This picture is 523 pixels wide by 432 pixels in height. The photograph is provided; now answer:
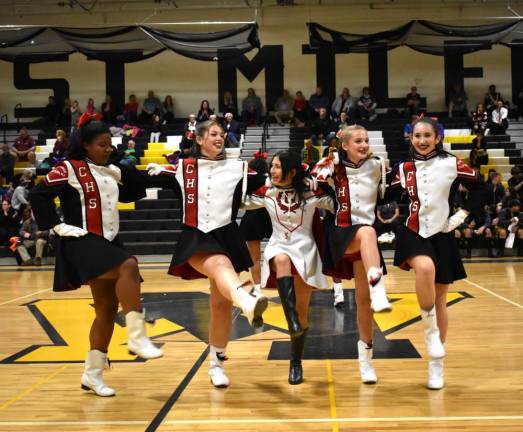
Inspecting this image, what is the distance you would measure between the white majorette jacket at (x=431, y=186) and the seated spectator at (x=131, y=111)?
14410 millimetres

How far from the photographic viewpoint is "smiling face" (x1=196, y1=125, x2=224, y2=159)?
3906 millimetres

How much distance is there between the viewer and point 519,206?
1209cm

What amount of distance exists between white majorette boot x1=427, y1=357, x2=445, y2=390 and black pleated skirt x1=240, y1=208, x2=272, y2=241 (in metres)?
2.83

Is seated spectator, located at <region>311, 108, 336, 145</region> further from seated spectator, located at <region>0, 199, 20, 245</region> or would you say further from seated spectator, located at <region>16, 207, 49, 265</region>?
seated spectator, located at <region>0, 199, 20, 245</region>

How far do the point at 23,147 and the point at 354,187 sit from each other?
45.7 feet

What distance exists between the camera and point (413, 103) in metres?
17.2

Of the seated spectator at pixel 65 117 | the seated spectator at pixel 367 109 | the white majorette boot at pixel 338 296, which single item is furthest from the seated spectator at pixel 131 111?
the white majorette boot at pixel 338 296

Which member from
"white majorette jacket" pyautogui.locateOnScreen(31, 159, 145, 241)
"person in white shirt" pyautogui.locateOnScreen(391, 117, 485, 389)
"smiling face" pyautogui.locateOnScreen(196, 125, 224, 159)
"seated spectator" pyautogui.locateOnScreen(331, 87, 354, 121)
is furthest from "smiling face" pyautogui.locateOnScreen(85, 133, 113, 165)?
"seated spectator" pyautogui.locateOnScreen(331, 87, 354, 121)

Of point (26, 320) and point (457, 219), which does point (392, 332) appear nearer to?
point (457, 219)

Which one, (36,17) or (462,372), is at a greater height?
(36,17)

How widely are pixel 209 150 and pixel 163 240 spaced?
30.5ft

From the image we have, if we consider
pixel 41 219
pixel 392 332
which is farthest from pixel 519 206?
pixel 41 219

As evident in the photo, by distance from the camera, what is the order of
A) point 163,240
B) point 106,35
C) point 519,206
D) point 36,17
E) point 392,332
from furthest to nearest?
point 36,17 → point 106,35 → point 163,240 → point 519,206 → point 392,332

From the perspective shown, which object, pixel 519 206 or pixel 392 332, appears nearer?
pixel 392 332
